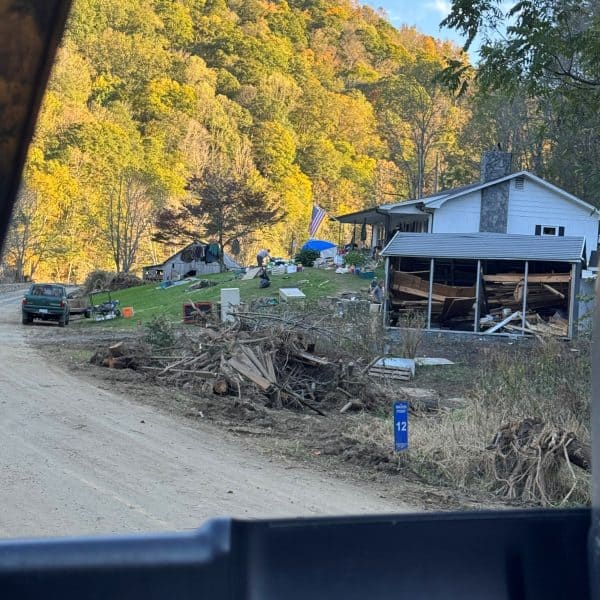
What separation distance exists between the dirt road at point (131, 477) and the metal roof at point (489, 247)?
1408 centimetres

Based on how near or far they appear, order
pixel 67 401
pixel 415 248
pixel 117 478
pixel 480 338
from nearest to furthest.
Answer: pixel 117 478 → pixel 67 401 → pixel 480 338 → pixel 415 248

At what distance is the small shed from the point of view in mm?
45688

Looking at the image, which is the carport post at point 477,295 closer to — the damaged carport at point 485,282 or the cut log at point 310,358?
the damaged carport at point 485,282

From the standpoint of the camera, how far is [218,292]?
112 feet

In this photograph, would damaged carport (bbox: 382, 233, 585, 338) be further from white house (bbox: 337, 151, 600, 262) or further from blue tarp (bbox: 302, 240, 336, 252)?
blue tarp (bbox: 302, 240, 336, 252)

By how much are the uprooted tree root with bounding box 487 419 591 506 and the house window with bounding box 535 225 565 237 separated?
23.7 meters

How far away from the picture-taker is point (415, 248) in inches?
963

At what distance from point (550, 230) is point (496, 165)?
3.29m

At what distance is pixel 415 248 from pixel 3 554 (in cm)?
2341

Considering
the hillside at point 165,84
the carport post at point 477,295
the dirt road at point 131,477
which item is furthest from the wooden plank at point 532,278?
the dirt road at point 131,477

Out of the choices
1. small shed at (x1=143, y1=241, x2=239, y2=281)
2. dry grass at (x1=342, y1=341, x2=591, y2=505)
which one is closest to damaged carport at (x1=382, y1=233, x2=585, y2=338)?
dry grass at (x1=342, y1=341, x2=591, y2=505)

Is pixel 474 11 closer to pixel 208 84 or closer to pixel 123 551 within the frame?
pixel 208 84

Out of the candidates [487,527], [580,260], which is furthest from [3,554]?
[580,260]

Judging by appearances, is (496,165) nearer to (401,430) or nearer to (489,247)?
(489,247)
